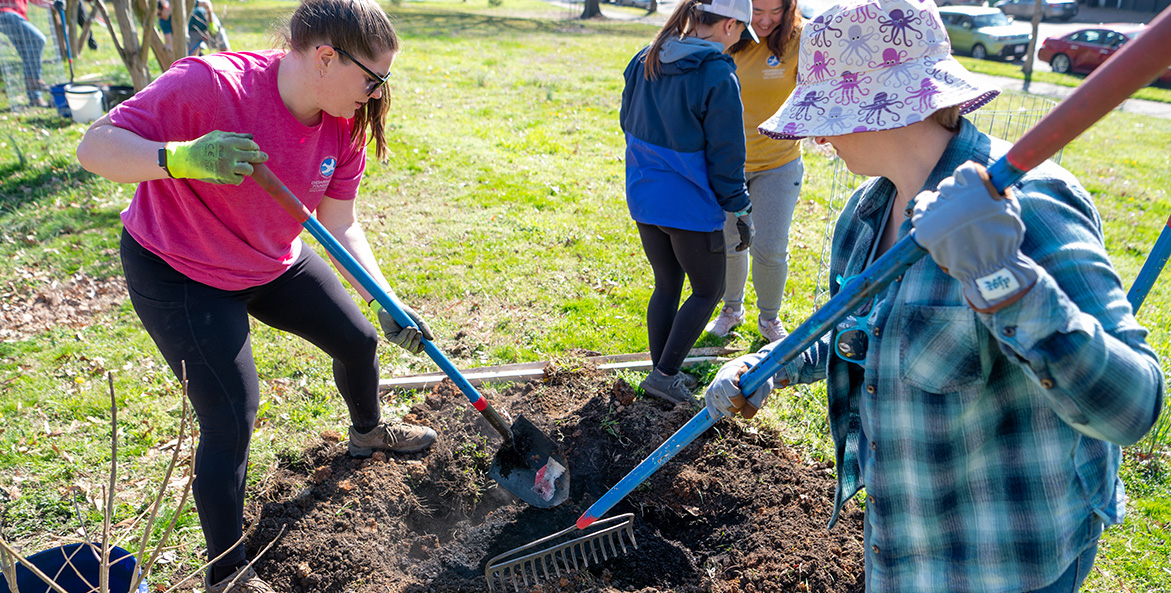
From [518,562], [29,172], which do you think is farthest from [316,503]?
[29,172]

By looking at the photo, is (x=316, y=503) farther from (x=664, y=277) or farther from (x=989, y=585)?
(x=989, y=585)

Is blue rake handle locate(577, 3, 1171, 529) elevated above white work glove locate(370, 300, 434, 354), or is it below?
above

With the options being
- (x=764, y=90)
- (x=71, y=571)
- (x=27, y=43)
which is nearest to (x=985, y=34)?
(x=764, y=90)

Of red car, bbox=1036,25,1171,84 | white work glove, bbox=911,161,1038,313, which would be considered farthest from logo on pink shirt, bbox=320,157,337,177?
red car, bbox=1036,25,1171,84

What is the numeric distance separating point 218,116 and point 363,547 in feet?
6.07

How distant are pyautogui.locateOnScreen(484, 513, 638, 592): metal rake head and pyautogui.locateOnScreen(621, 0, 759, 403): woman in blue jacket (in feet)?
3.78

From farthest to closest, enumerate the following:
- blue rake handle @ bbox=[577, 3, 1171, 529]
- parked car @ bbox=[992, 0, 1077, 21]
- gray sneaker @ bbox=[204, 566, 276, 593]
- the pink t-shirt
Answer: parked car @ bbox=[992, 0, 1077, 21] → gray sneaker @ bbox=[204, 566, 276, 593] → the pink t-shirt → blue rake handle @ bbox=[577, 3, 1171, 529]

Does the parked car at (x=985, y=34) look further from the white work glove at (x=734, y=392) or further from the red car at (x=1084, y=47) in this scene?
the white work glove at (x=734, y=392)

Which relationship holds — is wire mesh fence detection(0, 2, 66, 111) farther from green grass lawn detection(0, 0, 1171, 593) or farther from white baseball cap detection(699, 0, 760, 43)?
white baseball cap detection(699, 0, 760, 43)

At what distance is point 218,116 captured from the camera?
2.44 meters

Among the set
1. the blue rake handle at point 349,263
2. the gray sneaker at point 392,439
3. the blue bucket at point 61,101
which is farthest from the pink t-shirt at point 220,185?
the blue bucket at point 61,101

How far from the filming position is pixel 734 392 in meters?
2.20

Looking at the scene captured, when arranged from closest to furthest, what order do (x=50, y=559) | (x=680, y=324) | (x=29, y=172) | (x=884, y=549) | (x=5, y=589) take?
(x=884, y=549) → (x=5, y=589) → (x=50, y=559) → (x=680, y=324) → (x=29, y=172)

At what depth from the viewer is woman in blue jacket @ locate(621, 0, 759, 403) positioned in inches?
134
